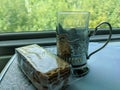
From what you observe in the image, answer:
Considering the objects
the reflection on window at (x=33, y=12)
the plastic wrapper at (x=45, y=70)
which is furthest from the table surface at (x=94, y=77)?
the reflection on window at (x=33, y=12)

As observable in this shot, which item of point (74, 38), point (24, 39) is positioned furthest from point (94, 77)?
point (24, 39)

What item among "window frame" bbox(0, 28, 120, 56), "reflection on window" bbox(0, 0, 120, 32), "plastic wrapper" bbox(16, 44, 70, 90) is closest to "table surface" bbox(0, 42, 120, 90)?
"plastic wrapper" bbox(16, 44, 70, 90)

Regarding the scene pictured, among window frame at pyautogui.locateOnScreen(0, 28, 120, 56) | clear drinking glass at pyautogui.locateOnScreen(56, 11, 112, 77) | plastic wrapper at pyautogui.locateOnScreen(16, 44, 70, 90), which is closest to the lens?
plastic wrapper at pyautogui.locateOnScreen(16, 44, 70, 90)

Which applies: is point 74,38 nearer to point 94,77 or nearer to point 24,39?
point 94,77

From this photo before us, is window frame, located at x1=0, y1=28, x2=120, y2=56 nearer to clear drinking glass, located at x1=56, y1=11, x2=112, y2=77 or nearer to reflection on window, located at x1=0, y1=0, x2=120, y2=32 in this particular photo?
reflection on window, located at x1=0, y1=0, x2=120, y2=32

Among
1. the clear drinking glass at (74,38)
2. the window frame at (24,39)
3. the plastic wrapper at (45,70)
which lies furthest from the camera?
the window frame at (24,39)

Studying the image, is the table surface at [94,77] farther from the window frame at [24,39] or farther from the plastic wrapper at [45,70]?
the window frame at [24,39]
